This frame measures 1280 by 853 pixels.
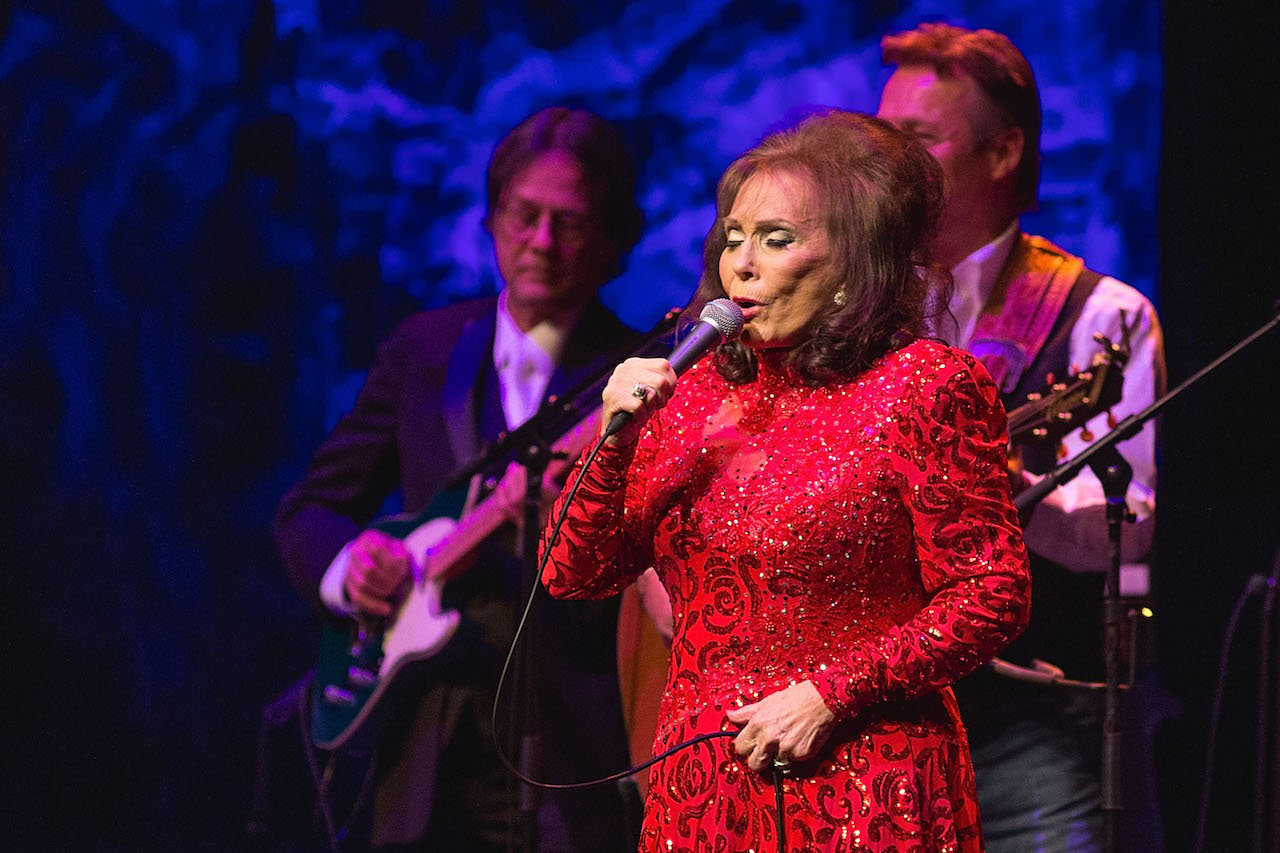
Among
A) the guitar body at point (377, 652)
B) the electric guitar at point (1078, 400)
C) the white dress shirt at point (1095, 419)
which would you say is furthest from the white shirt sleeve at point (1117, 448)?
the guitar body at point (377, 652)

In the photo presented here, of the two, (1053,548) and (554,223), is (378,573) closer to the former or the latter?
(554,223)

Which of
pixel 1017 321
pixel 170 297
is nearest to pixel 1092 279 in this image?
pixel 1017 321

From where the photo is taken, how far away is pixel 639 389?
165 centimetres

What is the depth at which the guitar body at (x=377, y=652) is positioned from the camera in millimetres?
3146

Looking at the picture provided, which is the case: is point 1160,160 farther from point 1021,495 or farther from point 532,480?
point 532,480

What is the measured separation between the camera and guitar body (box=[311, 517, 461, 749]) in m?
3.15

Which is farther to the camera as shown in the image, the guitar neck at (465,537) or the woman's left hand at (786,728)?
the guitar neck at (465,537)

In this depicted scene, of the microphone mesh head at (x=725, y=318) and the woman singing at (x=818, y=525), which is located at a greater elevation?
the microphone mesh head at (x=725, y=318)

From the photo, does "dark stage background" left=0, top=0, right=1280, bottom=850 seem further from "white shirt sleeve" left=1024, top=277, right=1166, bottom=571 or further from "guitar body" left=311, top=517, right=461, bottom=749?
"white shirt sleeve" left=1024, top=277, right=1166, bottom=571

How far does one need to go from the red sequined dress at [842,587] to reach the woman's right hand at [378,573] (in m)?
1.47

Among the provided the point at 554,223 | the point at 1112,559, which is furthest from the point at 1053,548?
the point at 554,223

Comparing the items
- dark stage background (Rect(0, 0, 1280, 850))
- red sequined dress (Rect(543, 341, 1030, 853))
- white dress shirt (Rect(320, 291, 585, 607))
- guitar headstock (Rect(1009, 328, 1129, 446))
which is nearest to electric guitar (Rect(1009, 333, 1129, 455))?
guitar headstock (Rect(1009, 328, 1129, 446))

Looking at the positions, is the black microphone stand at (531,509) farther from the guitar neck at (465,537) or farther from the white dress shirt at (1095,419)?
the white dress shirt at (1095,419)

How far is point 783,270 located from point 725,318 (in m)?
0.12
